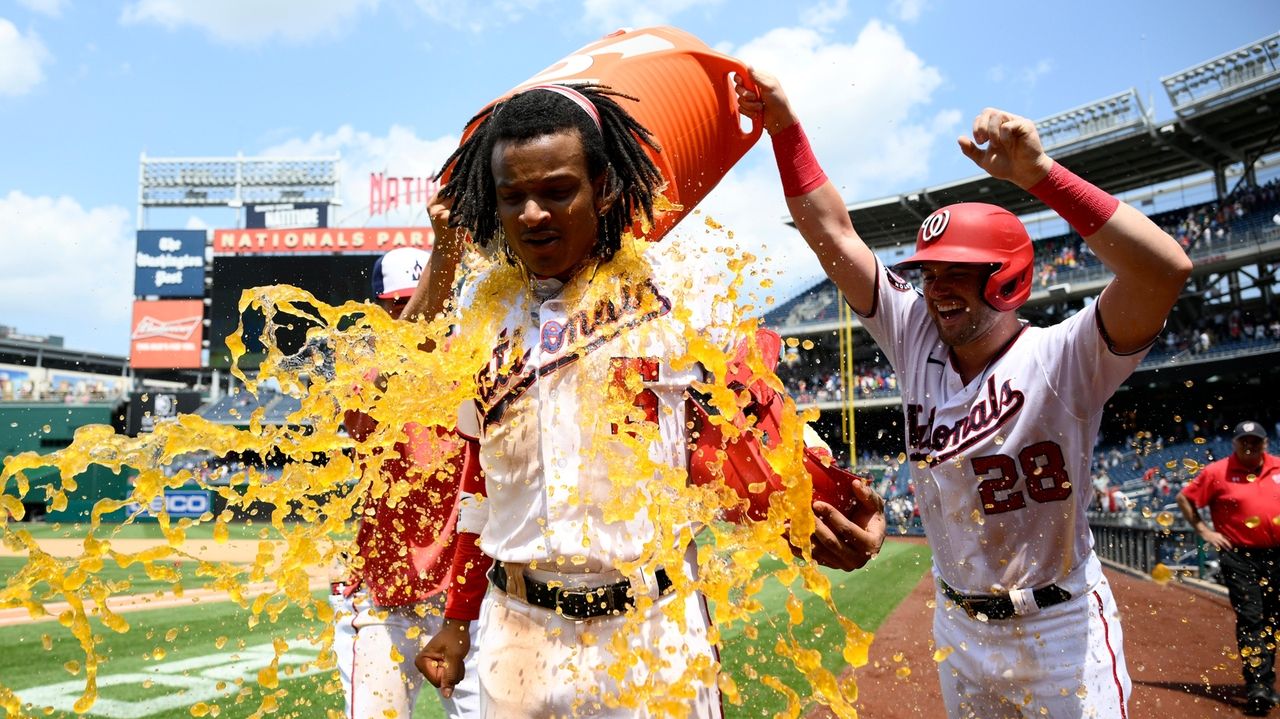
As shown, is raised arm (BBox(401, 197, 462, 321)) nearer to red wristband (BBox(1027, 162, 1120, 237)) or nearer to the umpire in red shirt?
red wristband (BBox(1027, 162, 1120, 237))

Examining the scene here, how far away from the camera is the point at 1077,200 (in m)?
2.57

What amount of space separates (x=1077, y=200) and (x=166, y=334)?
39605 millimetres

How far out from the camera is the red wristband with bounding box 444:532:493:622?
2.42 metres

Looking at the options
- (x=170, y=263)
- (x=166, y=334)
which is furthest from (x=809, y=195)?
(x=170, y=263)

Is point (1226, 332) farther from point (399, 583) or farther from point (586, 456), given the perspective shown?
point (586, 456)

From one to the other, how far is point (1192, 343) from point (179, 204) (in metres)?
41.8

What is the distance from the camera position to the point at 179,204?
142 ft

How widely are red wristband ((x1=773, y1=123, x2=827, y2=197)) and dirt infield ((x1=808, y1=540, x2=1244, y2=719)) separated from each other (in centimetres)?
247

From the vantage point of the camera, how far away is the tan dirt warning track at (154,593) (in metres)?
11.0

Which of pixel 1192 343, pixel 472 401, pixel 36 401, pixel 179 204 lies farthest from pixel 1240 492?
pixel 179 204

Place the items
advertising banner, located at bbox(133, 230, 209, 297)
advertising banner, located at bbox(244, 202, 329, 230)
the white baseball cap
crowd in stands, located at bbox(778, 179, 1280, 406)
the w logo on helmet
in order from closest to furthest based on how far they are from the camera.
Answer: the w logo on helmet
the white baseball cap
crowd in stands, located at bbox(778, 179, 1280, 406)
advertising banner, located at bbox(133, 230, 209, 297)
advertising banner, located at bbox(244, 202, 329, 230)

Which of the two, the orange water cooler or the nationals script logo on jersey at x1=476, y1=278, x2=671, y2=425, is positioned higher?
the orange water cooler

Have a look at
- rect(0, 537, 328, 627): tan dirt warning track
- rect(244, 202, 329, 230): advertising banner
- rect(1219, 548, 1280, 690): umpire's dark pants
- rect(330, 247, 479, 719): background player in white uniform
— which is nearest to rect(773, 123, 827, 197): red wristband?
rect(330, 247, 479, 719): background player in white uniform

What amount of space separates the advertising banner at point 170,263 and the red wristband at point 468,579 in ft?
128
